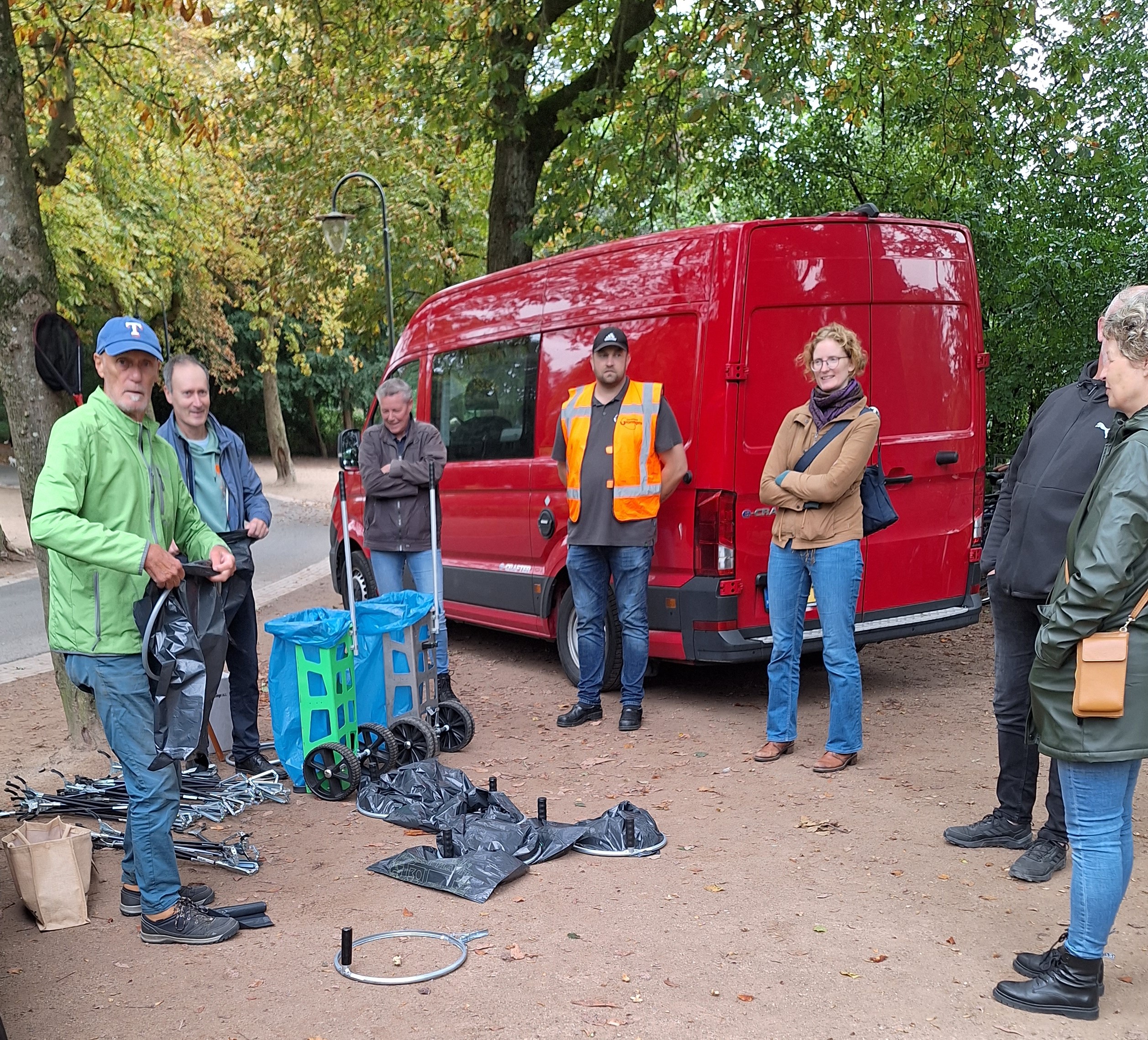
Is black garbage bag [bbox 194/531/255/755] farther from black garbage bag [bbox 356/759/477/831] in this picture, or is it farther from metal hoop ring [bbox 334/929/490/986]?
metal hoop ring [bbox 334/929/490/986]

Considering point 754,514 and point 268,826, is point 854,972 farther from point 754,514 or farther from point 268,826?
point 754,514

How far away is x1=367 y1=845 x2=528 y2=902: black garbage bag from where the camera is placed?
441 centimetres

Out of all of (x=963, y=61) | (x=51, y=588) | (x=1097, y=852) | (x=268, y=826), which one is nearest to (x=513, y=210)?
(x=963, y=61)

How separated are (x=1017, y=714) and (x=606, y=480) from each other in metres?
2.71

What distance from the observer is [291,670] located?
5684mm

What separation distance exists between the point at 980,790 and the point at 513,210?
896 centimetres

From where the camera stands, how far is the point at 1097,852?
338 cm

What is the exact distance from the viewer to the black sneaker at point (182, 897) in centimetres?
427

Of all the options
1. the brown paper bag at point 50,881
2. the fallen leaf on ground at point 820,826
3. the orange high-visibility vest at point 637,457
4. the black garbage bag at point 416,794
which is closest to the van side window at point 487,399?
the orange high-visibility vest at point 637,457

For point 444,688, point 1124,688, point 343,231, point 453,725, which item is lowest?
point 453,725

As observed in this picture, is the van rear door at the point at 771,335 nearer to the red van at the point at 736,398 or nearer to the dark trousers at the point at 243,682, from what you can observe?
the red van at the point at 736,398

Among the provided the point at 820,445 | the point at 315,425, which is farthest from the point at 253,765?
the point at 315,425

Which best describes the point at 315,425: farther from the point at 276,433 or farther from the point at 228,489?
the point at 228,489

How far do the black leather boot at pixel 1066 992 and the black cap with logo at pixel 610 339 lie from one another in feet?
13.0
